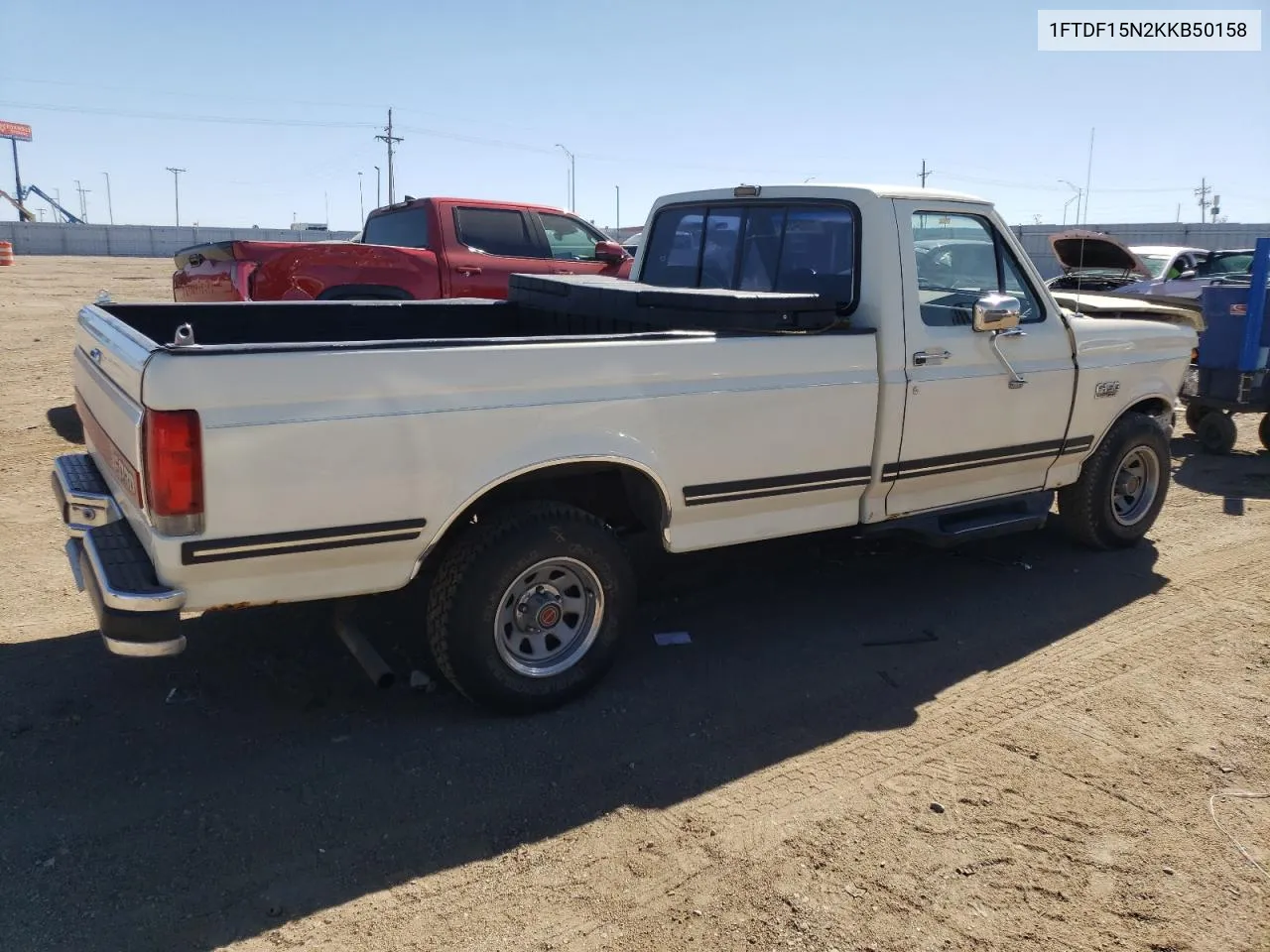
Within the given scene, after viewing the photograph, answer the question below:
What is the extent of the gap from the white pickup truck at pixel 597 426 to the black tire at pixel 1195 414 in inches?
153

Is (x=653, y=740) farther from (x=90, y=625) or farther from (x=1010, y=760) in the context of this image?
(x=90, y=625)

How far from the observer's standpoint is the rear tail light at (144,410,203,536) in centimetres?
317

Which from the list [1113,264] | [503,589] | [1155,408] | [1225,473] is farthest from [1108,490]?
[1113,264]

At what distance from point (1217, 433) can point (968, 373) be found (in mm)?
5639

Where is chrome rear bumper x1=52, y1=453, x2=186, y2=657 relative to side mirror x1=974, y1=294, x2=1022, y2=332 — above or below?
below

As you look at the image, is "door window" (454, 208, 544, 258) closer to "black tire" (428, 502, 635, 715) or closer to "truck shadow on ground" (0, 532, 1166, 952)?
"truck shadow on ground" (0, 532, 1166, 952)

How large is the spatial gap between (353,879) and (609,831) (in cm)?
81

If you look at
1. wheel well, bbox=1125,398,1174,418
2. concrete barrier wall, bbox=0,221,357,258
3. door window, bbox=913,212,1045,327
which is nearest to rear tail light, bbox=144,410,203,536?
door window, bbox=913,212,1045,327

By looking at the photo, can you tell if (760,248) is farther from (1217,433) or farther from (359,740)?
(1217,433)

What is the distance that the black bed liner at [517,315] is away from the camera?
14.8 ft

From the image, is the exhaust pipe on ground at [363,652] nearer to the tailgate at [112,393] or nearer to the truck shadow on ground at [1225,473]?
the tailgate at [112,393]

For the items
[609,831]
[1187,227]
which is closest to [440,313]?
[609,831]

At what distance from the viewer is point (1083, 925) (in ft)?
9.78

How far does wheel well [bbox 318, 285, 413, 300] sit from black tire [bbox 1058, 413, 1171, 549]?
598 centimetres
